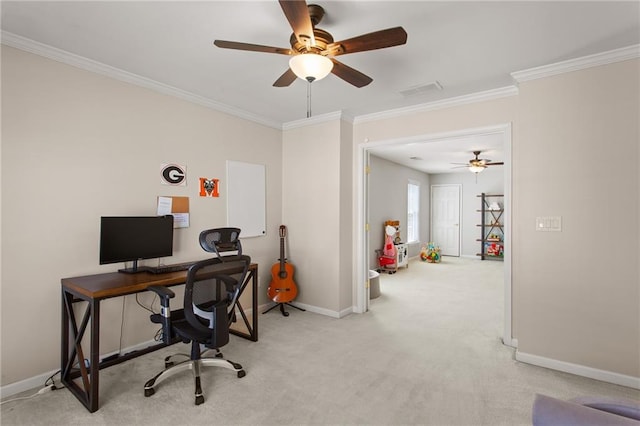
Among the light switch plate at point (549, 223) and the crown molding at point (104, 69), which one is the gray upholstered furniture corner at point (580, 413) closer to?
the light switch plate at point (549, 223)

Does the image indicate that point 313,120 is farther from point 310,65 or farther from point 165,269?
point 165,269

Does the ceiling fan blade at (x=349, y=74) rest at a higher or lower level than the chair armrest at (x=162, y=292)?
higher

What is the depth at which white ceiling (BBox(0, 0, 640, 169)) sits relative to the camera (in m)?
1.96

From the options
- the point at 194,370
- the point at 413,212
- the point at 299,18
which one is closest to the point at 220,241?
the point at 194,370

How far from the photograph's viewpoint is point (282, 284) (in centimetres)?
409

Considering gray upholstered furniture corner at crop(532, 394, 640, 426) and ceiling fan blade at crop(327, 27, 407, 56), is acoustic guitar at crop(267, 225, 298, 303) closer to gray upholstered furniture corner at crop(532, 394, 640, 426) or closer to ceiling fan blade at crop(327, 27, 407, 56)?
ceiling fan blade at crop(327, 27, 407, 56)

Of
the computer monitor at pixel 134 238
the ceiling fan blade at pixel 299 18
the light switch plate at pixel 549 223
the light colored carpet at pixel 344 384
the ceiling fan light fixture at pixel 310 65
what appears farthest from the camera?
the light switch plate at pixel 549 223

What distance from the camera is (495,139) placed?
5.21 metres

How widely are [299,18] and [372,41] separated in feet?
1.42

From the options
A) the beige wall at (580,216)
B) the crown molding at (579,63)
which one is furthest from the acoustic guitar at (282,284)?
the crown molding at (579,63)

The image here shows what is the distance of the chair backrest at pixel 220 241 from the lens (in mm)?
2766

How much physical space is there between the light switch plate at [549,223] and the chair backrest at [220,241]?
2.57m

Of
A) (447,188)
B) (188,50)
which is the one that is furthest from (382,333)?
(447,188)

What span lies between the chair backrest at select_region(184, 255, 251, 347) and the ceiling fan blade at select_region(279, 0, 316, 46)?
5.05 ft
